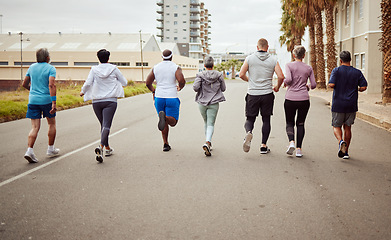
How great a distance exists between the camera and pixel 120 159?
7.16 metres

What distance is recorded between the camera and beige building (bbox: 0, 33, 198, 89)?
6519 cm

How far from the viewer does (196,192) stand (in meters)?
5.09

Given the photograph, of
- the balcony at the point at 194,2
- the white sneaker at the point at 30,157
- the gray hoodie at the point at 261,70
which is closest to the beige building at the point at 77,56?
the balcony at the point at 194,2

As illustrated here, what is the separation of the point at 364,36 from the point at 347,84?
852 inches

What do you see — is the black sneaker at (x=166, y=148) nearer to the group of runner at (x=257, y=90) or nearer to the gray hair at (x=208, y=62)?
the group of runner at (x=257, y=90)

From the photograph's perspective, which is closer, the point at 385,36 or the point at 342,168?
the point at 342,168

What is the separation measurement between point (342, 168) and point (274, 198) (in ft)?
6.79

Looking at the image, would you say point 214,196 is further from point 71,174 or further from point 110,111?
point 110,111

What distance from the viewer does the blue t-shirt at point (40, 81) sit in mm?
6992

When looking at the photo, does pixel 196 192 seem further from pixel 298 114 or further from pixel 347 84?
pixel 347 84

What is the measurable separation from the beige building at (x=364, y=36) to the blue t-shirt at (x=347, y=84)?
19972mm

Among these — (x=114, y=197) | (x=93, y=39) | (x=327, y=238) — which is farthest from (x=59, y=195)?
(x=93, y=39)

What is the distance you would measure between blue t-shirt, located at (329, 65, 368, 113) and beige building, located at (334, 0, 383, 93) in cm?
1997

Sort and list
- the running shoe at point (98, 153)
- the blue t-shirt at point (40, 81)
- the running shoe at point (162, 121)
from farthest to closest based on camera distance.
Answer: the running shoe at point (162, 121), the blue t-shirt at point (40, 81), the running shoe at point (98, 153)
